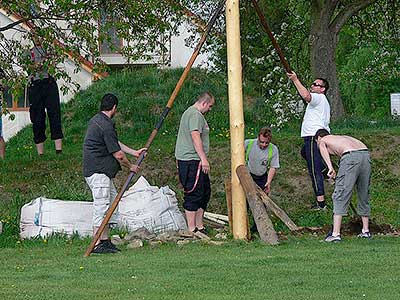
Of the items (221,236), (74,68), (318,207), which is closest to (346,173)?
(221,236)

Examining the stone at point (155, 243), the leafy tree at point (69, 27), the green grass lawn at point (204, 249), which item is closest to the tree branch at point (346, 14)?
the green grass lawn at point (204, 249)

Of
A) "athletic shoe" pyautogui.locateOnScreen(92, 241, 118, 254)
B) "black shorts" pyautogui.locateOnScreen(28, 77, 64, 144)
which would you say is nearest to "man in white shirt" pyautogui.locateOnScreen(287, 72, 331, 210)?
"athletic shoe" pyautogui.locateOnScreen(92, 241, 118, 254)

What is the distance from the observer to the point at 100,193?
43.0 feet

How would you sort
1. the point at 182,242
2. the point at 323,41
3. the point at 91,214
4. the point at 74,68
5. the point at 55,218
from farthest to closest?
the point at 74,68 < the point at 323,41 < the point at 91,214 < the point at 55,218 < the point at 182,242

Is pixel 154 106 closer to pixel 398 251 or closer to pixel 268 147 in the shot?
pixel 268 147

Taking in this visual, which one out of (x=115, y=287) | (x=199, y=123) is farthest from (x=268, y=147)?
(x=115, y=287)

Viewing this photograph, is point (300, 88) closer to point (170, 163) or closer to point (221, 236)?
point (221, 236)

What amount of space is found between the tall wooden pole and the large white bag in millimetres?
1153

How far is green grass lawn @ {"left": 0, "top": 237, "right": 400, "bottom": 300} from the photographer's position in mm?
9625

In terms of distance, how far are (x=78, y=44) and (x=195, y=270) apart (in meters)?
6.61

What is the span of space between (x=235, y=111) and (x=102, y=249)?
8.18 feet

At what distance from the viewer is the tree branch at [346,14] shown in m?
21.4

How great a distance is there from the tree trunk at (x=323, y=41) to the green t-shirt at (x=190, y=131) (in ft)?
26.4

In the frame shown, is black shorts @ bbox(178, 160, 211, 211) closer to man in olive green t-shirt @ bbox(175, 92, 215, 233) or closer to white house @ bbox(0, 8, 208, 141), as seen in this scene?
man in olive green t-shirt @ bbox(175, 92, 215, 233)
